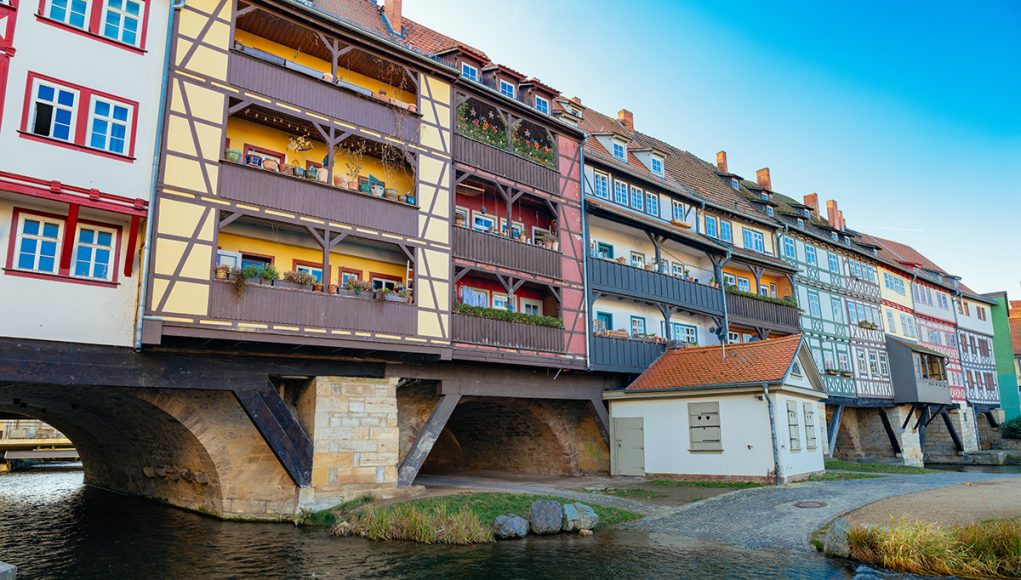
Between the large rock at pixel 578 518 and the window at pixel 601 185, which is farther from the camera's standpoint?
the window at pixel 601 185

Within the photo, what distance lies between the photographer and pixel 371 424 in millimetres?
17234

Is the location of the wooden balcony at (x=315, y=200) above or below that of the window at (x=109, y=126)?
below

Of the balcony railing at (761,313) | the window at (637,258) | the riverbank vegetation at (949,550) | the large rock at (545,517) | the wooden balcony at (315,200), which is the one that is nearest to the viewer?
the riverbank vegetation at (949,550)

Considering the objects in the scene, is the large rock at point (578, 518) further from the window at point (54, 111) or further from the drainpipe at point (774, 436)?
the window at point (54, 111)

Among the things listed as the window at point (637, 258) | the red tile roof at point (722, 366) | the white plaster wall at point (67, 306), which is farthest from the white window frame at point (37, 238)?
the window at point (637, 258)

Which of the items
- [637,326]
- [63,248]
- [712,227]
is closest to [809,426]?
[637,326]

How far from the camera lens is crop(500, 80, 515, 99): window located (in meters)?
22.3

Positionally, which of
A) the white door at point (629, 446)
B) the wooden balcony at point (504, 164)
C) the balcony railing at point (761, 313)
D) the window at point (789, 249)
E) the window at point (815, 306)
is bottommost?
the white door at point (629, 446)

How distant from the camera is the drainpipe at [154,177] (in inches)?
532

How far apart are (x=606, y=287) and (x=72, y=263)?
1563cm

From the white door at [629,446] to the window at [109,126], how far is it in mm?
16607

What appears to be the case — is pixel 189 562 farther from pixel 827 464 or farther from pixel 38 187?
pixel 827 464

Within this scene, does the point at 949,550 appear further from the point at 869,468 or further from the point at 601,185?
the point at 869,468

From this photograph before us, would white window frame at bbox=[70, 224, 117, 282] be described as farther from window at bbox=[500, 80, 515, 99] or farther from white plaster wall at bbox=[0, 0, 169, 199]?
window at bbox=[500, 80, 515, 99]
